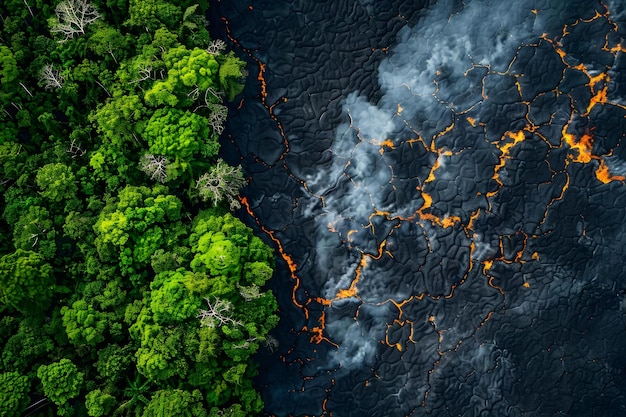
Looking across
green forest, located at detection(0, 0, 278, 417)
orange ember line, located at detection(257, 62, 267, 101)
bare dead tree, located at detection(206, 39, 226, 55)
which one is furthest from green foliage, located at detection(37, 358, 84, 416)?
orange ember line, located at detection(257, 62, 267, 101)

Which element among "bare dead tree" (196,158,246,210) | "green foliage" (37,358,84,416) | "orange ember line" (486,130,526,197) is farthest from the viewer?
"orange ember line" (486,130,526,197)

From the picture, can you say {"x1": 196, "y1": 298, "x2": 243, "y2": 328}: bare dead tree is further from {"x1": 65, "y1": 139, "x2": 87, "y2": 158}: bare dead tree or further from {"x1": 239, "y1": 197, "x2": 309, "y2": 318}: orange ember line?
{"x1": 65, "y1": 139, "x2": 87, "y2": 158}: bare dead tree

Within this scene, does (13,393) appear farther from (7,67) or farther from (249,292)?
(7,67)

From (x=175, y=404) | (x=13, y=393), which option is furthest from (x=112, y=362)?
(x=13, y=393)

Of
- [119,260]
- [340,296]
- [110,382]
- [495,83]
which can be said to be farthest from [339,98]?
[110,382]

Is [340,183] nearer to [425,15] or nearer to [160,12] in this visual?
[425,15]

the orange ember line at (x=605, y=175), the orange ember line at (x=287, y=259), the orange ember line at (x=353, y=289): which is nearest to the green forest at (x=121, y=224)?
the orange ember line at (x=287, y=259)
